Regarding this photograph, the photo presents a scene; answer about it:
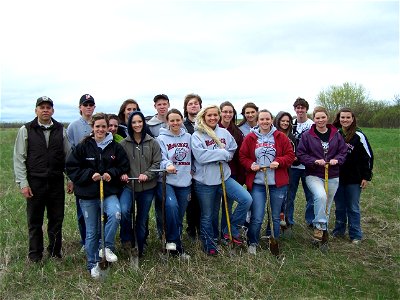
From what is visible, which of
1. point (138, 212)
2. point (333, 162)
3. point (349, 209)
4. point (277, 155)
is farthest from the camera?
point (349, 209)

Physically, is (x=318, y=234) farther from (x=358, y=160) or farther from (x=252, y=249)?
(x=358, y=160)

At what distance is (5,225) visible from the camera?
27.0ft

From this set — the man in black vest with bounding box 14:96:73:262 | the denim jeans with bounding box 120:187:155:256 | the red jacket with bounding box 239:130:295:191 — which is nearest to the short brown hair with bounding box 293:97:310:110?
the red jacket with bounding box 239:130:295:191

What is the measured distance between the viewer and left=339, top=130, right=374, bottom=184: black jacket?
7042 millimetres

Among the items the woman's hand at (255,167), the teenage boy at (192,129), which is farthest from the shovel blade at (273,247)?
the teenage boy at (192,129)

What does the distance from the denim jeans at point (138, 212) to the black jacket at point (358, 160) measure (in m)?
3.51

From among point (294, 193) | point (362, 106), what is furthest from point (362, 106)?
point (294, 193)

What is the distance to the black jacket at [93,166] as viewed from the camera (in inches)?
216

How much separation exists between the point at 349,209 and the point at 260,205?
197cm

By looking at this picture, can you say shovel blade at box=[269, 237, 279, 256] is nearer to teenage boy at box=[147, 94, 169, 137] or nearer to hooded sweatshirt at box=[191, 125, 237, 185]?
hooded sweatshirt at box=[191, 125, 237, 185]

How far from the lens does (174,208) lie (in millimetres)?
5910

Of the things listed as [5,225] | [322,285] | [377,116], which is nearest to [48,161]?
[5,225]

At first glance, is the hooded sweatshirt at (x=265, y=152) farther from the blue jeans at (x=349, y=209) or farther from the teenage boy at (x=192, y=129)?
the blue jeans at (x=349, y=209)

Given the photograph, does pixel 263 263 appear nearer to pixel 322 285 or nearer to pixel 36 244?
pixel 322 285
